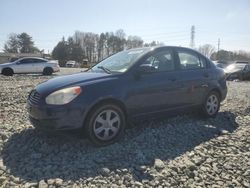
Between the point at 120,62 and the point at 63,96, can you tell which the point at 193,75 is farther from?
the point at 63,96

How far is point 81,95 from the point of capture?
4.83m

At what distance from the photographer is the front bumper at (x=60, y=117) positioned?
471 cm

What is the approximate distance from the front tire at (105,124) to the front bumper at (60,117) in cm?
20

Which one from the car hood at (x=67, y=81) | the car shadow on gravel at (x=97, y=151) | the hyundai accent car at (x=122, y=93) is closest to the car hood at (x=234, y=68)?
the hyundai accent car at (x=122, y=93)

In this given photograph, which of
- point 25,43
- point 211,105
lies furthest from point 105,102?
point 25,43

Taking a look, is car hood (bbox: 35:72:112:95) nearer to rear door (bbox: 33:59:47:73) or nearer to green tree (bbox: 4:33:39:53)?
rear door (bbox: 33:59:47:73)

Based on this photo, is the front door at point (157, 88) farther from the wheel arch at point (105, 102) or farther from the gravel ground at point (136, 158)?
the gravel ground at point (136, 158)

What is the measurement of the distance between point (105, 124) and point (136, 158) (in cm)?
79

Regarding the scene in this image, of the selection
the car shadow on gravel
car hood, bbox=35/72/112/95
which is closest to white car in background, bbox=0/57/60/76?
the car shadow on gravel

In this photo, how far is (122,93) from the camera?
523 centimetres

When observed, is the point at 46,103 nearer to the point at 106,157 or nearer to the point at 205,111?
the point at 106,157

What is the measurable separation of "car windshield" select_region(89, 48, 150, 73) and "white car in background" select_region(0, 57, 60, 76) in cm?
1847

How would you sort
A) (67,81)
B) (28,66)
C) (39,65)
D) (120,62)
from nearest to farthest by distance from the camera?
(67,81) → (120,62) → (28,66) → (39,65)

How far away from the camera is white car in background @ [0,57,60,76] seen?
909 inches
